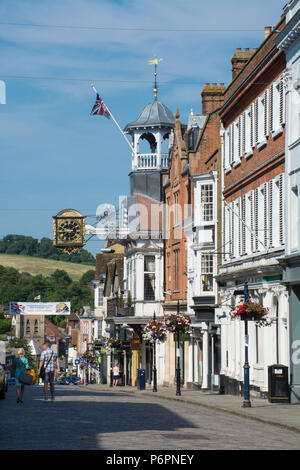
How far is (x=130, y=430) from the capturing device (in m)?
20.4

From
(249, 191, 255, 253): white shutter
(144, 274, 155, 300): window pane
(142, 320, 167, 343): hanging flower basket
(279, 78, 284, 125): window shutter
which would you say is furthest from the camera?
(144, 274, 155, 300): window pane

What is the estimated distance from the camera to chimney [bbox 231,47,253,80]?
4419cm

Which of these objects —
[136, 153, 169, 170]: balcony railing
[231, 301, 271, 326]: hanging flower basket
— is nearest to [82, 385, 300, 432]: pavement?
[231, 301, 271, 326]: hanging flower basket

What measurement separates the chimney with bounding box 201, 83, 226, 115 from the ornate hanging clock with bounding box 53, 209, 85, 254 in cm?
986

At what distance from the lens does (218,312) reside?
35.3 meters

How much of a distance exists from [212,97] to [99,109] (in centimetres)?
673

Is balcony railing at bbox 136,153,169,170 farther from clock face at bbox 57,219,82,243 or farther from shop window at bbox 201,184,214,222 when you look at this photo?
shop window at bbox 201,184,214,222

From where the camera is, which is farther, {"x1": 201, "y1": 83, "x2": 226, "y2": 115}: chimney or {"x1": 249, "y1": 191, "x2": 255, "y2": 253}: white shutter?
{"x1": 201, "y1": 83, "x2": 226, "y2": 115}: chimney

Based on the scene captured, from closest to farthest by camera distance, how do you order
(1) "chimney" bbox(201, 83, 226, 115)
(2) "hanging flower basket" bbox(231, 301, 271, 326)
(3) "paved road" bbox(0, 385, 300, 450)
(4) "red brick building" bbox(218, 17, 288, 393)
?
(3) "paved road" bbox(0, 385, 300, 450) < (2) "hanging flower basket" bbox(231, 301, 271, 326) < (4) "red brick building" bbox(218, 17, 288, 393) < (1) "chimney" bbox(201, 83, 226, 115)

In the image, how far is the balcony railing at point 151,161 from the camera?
67625 millimetres

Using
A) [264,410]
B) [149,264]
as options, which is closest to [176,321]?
[264,410]

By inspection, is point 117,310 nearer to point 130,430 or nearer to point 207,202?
point 207,202
